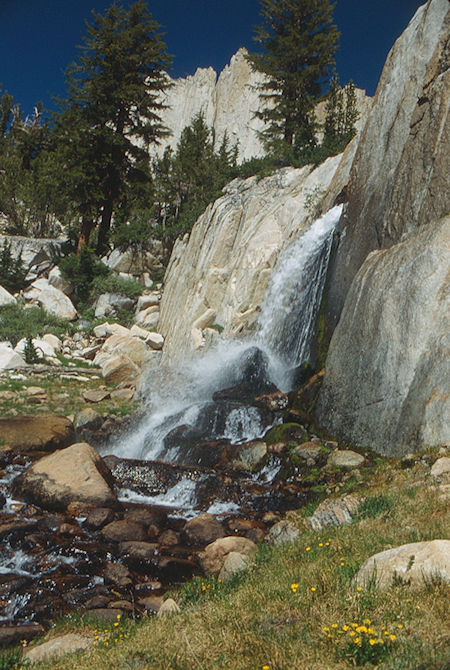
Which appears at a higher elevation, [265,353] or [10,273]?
[10,273]

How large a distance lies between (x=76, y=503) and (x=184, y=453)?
4.25 meters

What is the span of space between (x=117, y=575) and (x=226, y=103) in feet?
313

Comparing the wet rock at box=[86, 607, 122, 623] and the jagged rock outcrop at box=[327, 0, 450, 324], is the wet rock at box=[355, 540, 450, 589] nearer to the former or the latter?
the wet rock at box=[86, 607, 122, 623]

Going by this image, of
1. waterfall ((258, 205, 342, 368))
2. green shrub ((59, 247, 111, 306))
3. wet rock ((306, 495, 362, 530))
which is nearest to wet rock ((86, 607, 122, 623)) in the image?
wet rock ((306, 495, 362, 530))

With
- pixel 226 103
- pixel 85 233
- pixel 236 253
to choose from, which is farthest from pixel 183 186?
pixel 226 103

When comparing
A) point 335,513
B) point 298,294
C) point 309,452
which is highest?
point 298,294

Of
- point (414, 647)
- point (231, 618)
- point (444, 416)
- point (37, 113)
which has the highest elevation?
point (37, 113)

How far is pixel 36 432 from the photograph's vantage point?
14445 millimetres

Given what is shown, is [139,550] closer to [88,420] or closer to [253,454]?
[253,454]

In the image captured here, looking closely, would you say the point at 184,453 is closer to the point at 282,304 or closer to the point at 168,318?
the point at 282,304

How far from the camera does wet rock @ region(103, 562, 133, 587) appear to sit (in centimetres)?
719

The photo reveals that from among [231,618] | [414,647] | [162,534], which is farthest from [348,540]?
[162,534]

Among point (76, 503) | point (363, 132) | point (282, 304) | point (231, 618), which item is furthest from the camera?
point (282, 304)

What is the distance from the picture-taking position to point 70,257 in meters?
34.6
